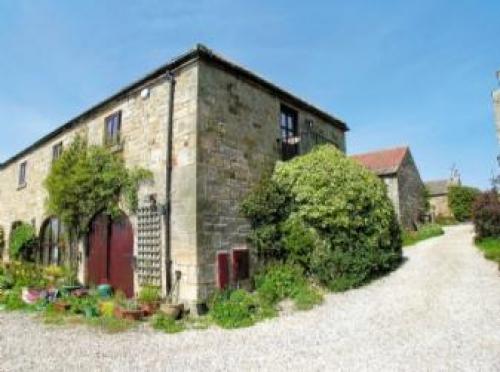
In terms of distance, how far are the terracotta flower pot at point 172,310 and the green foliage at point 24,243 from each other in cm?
1101

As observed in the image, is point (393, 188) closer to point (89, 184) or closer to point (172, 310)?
point (89, 184)

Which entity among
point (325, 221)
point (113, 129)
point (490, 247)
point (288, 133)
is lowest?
point (490, 247)

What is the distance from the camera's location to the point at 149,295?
9297 mm

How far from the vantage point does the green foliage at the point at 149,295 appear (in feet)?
30.3

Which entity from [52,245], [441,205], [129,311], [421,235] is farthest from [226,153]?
[441,205]

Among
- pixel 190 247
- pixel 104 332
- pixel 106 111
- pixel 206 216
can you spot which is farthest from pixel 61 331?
pixel 106 111

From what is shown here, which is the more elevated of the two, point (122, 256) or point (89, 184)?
point (89, 184)

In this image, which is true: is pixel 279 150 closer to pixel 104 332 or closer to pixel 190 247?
pixel 190 247

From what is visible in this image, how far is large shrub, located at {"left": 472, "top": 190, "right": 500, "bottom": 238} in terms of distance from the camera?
14367 millimetres

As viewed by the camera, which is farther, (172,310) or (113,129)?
(113,129)

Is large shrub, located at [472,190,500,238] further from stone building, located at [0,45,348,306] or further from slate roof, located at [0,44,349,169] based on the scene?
stone building, located at [0,45,348,306]

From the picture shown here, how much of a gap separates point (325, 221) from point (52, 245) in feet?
37.3

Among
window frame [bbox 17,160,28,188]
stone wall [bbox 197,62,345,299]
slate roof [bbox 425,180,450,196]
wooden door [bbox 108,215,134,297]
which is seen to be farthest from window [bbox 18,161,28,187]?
slate roof [bbox 425,180,450,196]

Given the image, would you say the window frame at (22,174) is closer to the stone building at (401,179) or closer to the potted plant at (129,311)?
the potted plant at (129,311)
